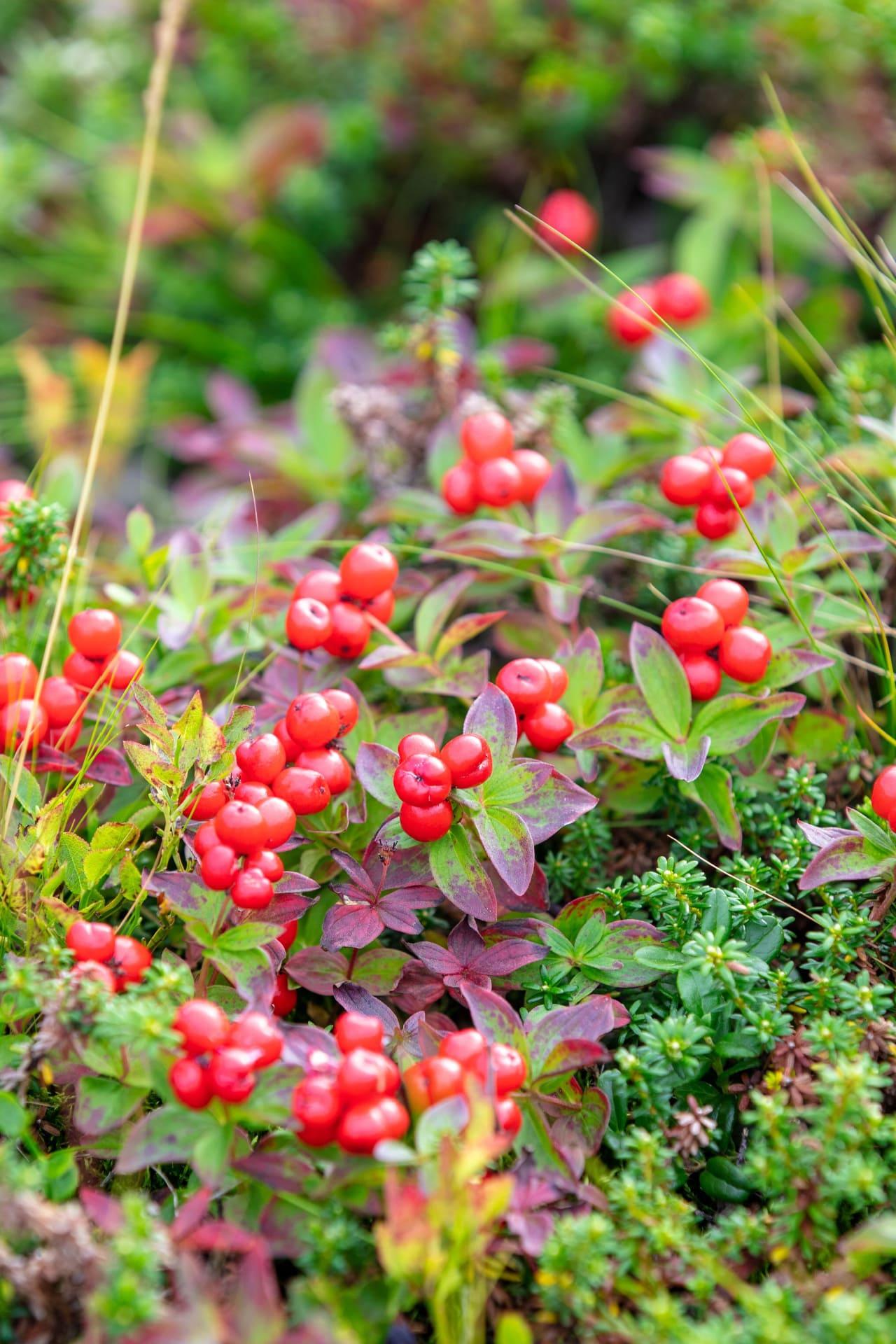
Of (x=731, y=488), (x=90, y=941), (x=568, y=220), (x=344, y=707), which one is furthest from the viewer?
(x=568, y=220)

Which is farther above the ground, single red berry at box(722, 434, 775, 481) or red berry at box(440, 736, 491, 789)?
single red berry at box(722, 434, 775, 481)

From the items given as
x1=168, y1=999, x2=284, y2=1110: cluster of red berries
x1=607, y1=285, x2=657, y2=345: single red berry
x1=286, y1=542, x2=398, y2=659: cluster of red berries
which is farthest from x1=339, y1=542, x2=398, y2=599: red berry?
x1=607, y1=285, x2=657, y2=345: single red berry

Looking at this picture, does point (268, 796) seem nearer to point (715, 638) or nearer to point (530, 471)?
point (715, 638)

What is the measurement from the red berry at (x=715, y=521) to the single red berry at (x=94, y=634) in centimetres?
104

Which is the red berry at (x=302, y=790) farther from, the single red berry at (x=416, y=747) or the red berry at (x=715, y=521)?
the red berry at (x=715, y=521)

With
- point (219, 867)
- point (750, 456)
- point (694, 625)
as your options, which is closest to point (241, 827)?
point (219, 867)

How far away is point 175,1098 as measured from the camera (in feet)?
4.43

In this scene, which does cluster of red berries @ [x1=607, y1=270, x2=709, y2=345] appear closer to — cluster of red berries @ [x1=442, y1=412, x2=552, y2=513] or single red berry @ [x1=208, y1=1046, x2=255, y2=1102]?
cluster of red berries @ [x1=442, y1=412, x2=552, y2=513]

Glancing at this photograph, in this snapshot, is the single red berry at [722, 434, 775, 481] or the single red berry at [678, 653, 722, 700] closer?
the single red berry at [678, 653, 722, 700]

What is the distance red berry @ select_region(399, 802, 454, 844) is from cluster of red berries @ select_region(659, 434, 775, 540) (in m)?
0.76

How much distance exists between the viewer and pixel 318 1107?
1285 millimetres

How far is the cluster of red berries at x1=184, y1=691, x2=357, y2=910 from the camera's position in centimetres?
144

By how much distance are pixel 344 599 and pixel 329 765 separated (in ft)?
1.20

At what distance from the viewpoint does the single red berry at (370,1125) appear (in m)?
1.28
